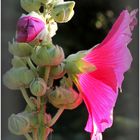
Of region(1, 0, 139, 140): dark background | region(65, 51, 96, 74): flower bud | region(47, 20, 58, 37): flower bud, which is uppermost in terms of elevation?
region(47, 20, 58, 37): flower bud

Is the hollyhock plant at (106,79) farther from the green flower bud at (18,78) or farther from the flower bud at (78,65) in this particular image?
the green flower bud at (18,78)

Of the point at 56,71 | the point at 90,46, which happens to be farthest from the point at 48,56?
the point at 90,46

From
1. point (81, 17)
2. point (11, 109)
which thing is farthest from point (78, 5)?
point (11, 109)

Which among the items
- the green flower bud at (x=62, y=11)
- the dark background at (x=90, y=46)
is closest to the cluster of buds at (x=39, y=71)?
the green flower bud at (x=62, y=11)

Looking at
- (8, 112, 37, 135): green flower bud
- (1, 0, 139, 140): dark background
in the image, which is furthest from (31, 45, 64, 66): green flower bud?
(1, 0, 139, 140): dark background

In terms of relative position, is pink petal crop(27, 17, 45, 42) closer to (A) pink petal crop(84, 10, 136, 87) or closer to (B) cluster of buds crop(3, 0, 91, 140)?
(B) cluster of buds crop(3, 0, 91, 140)

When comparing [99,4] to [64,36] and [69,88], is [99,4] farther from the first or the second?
[69,88]
